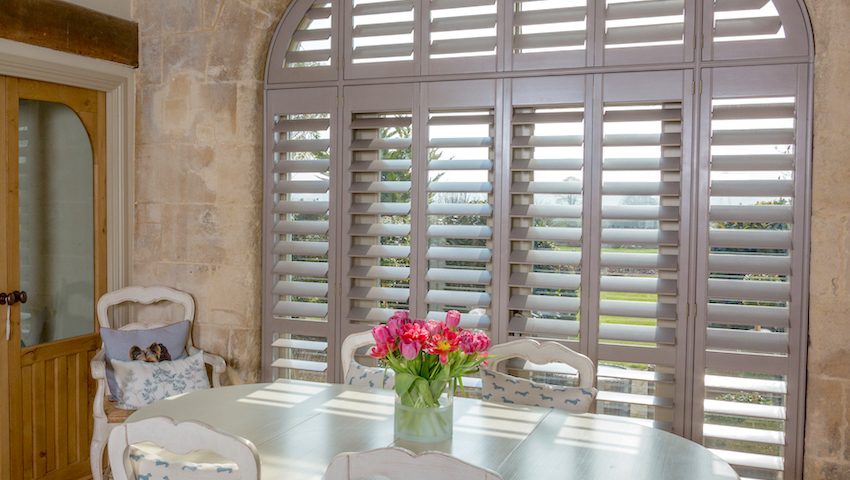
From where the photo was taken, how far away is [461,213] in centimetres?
355

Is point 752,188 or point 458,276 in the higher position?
point 752,188

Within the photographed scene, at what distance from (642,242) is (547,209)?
0.42 metres

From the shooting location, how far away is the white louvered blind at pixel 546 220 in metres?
3.38

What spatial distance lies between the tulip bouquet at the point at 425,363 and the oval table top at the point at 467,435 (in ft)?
0.26

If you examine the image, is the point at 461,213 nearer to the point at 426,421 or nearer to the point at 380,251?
the point at 380,251

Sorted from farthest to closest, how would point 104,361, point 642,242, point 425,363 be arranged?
point 104,361 → point 642,242 → point 425,363

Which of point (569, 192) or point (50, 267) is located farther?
point (50, 267)

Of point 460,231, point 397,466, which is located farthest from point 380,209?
point 397,466

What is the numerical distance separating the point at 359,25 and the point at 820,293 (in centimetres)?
232

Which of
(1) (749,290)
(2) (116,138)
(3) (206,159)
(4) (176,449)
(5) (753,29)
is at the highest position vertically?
(5) (753,29)

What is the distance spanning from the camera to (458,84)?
3562mm

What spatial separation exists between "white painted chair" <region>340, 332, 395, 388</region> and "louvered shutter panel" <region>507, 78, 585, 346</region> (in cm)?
68

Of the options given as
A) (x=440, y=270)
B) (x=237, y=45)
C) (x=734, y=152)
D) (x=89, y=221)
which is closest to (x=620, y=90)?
(x=734, y=152)

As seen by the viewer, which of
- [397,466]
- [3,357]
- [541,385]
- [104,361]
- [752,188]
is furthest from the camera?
[104,361]
